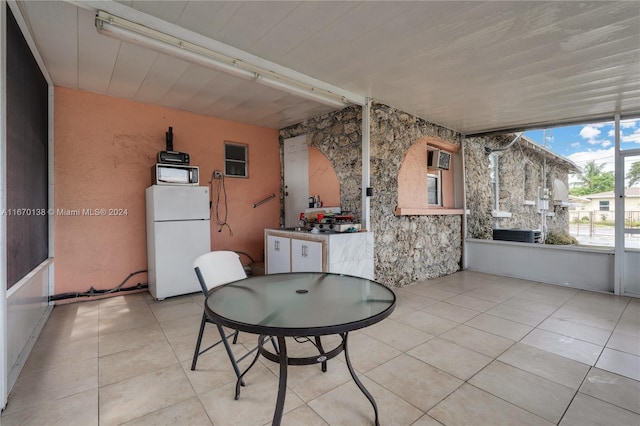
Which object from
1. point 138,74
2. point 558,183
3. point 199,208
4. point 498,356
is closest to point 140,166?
point 199,208

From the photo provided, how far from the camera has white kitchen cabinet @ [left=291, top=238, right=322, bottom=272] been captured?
11.0 ft

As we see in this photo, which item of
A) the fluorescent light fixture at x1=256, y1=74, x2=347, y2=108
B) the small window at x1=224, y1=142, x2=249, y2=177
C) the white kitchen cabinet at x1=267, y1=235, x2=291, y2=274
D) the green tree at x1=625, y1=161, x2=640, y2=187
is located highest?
the fluorescent light fixture at x1=256, y1=74, x2=347, y2=108

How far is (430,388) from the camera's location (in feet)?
6.31

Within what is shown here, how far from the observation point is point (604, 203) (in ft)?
20.4

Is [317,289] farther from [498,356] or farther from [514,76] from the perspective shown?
[514,76]

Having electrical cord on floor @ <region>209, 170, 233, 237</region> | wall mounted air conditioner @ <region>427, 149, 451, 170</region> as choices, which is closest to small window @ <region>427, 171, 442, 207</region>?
wall mounted air conditioner @ <region>427, 149, 451, 170</region>

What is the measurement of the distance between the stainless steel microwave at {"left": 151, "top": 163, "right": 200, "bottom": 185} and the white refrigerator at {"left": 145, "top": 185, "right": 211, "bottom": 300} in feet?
0.37

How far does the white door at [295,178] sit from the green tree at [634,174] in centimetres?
474

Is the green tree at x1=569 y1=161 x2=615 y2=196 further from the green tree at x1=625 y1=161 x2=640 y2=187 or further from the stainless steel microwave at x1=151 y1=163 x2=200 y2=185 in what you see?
the stainless steel microwave at x1=151 y1=163 x2=200 y2=185

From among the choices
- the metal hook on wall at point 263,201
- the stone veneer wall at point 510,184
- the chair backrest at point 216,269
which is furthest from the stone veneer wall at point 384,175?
the chair backrest at point 216,269

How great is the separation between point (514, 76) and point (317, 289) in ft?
10.6

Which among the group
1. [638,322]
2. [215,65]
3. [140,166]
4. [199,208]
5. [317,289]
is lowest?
[638,322]

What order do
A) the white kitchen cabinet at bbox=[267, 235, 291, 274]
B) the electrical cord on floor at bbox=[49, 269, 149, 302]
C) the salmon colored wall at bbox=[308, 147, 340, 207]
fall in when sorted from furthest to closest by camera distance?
the salmon colored wall at bbox=[308, 147, 340, 207] → the white kitchen cabinet at bbox=[267, 235, 291, 274] → the electrical cord on floor at bbox=[49, 269, 149, 302]

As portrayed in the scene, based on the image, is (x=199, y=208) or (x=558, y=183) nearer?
(x=199, y=208)
